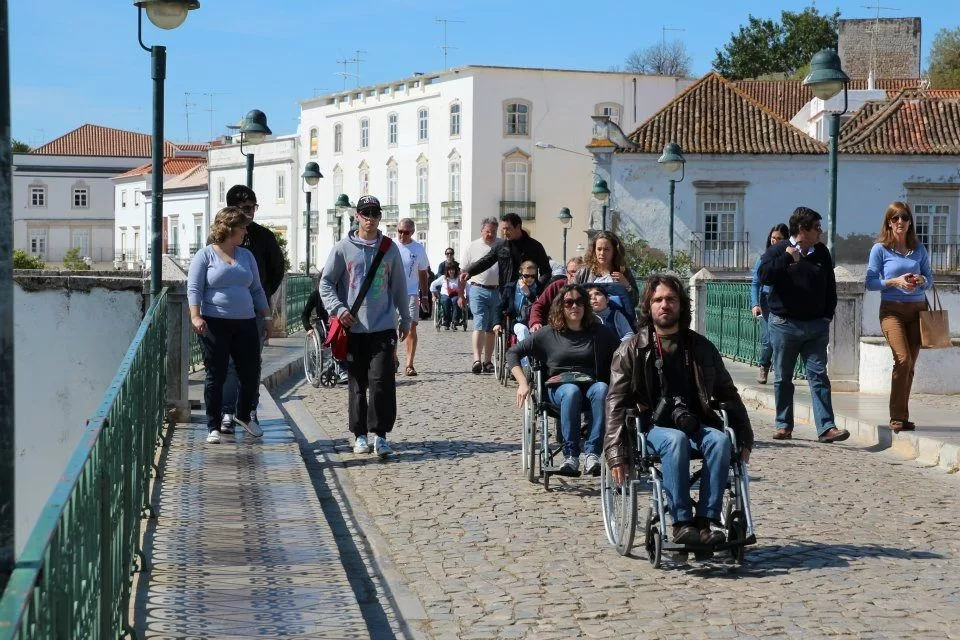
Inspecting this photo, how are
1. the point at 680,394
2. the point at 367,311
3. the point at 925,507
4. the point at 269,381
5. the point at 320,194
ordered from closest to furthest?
the point at 680,394
the point at 925,507
the point at 367,311
the point at 269,381
the point at 320,194

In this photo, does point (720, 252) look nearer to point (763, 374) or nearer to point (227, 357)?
point (763, 374)

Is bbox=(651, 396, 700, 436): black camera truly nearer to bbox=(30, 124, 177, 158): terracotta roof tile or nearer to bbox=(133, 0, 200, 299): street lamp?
bbox=(133, 0, 200, 299): street lamp

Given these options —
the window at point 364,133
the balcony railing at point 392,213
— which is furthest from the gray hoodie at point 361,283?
the window at point 364,133

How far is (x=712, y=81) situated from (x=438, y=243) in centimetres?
2077

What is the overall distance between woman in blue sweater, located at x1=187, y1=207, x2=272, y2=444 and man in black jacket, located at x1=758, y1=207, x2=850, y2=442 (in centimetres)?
435

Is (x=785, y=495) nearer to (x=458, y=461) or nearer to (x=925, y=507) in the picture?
(x=925, y=507)

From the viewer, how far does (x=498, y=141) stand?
66.9 m

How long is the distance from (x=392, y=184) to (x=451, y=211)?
23.6 feet

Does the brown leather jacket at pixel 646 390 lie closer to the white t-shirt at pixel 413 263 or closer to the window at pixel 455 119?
the white t-shirt at pixel 413 263

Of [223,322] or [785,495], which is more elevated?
[223,322]

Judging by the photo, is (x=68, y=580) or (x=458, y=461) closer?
(x=68, y=580)

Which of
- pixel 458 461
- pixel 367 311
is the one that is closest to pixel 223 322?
pixel 367 311

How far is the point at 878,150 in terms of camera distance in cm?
4941

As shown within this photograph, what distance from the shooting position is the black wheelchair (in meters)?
6.62
